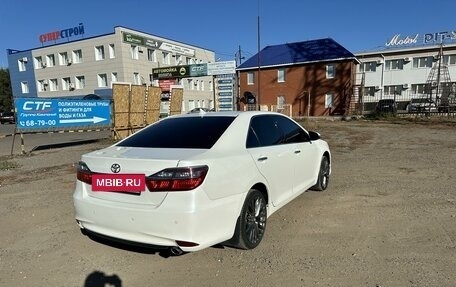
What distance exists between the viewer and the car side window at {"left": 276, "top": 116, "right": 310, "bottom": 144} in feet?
16.0

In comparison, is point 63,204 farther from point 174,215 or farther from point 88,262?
point 174,215

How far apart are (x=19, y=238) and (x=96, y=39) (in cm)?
4156

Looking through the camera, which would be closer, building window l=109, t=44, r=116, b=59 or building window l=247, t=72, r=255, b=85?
building window l=109, t=44, r=116, b=59

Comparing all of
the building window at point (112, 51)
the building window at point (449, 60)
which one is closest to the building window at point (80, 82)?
the building window at point (112, 51)

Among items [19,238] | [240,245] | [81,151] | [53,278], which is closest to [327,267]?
[240,245]

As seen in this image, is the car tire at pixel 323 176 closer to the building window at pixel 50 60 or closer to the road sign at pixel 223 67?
the road sign at pixel 223 67

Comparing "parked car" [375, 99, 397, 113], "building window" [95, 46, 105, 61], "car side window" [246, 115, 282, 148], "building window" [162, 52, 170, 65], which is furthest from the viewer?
"building window" [162, 52, 170, 65]

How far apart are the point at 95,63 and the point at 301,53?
966 inches

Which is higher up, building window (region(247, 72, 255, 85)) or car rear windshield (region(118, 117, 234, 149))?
building window (region(247, 72, 255, 85))

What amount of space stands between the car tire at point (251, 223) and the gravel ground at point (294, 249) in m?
0.14

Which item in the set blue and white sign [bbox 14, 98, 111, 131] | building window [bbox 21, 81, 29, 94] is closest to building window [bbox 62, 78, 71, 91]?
building window [bbox 21, 81, 29, 94]

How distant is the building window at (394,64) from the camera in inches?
1838

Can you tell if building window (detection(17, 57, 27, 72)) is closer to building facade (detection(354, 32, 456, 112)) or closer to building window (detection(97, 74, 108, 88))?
building window (detection(97, 74, 108, 88))

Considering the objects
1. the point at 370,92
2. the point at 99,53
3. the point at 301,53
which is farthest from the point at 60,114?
the point at 370,92
